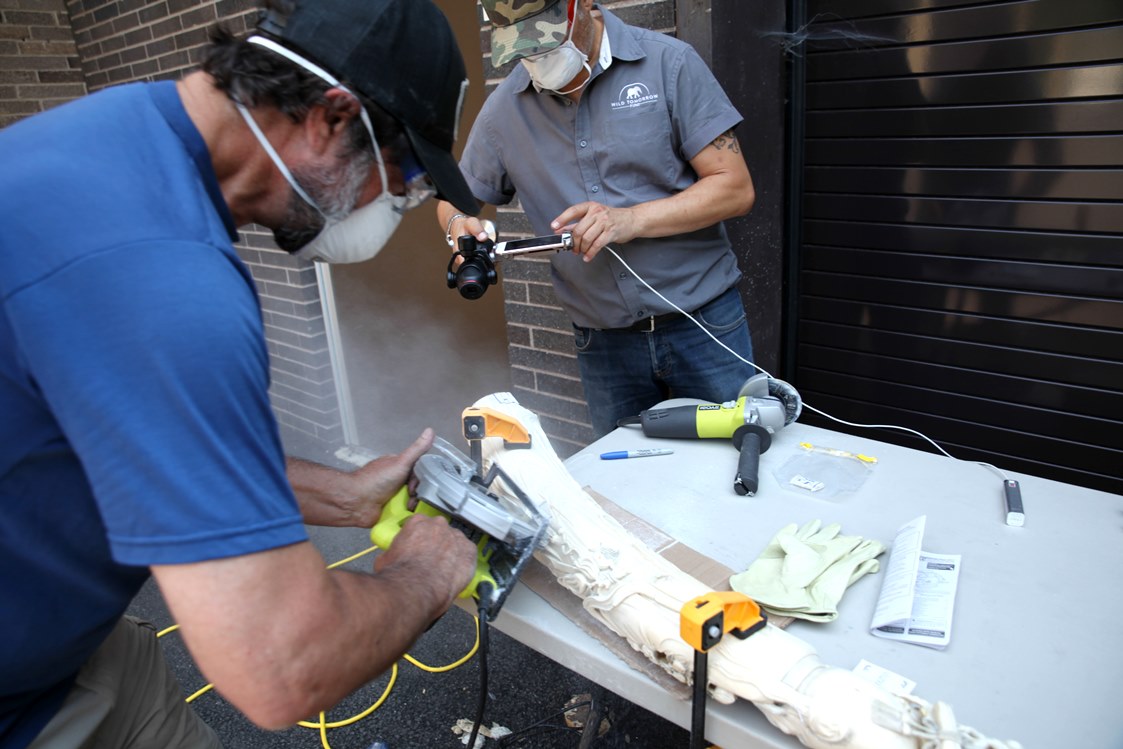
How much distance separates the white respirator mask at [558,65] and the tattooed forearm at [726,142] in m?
0.44

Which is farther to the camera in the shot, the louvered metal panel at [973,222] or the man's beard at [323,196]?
Answer: the louvered metal panel at [973,222]

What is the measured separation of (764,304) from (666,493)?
5.28 feet

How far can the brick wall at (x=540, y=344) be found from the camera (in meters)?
3.29

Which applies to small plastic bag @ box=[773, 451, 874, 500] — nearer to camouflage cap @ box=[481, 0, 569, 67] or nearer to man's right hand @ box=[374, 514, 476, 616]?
man's right hand @ box=[374, 514, 476, 616]

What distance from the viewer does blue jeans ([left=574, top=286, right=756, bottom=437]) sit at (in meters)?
2.37

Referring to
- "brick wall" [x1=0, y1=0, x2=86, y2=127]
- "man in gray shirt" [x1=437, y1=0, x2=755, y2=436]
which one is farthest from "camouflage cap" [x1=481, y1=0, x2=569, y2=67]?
"brick wall" [x1=0, y1=0, x2=86, y2=127]

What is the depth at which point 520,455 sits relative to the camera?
5.36ft

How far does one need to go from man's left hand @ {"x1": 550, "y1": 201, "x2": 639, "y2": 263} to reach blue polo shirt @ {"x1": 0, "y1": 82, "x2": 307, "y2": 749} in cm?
118

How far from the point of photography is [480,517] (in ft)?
4.26

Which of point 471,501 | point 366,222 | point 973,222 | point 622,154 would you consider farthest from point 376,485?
point 973,222

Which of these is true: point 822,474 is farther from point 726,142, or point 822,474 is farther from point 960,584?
point 726,142

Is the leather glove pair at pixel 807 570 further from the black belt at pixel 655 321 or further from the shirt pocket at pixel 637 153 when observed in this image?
the shirt pocket at pixel 637 153

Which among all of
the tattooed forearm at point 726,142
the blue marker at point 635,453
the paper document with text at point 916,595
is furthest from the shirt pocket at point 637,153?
the paper document with text at point 916,595

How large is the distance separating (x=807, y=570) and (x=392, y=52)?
3.83 ft
